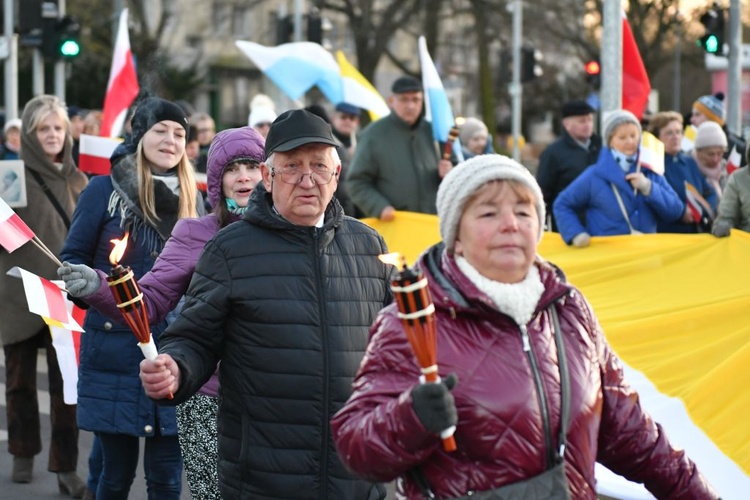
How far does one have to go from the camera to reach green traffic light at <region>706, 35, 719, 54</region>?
19.8m

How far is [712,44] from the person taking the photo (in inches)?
780

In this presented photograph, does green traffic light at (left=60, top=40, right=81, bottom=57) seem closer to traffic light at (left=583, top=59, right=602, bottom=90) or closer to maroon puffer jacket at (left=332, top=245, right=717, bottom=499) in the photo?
traffic light at (left=583, top=59, right=602, bottom=90)

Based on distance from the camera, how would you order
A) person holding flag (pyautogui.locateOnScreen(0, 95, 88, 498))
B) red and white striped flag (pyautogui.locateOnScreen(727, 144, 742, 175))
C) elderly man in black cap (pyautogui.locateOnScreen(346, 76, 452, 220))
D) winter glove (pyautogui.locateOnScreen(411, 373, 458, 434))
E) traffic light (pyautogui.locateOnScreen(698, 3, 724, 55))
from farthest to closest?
traffic light (pyautogui.locateOnScreen(698, 3, 724, 55)), red and white striped flag (pyautogui.locateOnScreen(727, 144, 742, 175)), elderly man in black cap (pyautogui.locateOnScreen(346, 76, 452, 220)), person holding flag (pyautogui.locateOnScreen(0, 95, 88, 498)), winter glove (pyautogui.locateOnScreen(411, 373, 458, 434))

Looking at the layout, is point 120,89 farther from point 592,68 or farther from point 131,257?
point 592,68

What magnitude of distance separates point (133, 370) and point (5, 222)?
5.39 ft

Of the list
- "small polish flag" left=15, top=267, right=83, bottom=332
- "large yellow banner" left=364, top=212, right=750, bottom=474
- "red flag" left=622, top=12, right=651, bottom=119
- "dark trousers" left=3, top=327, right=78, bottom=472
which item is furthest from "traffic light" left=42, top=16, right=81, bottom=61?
"small polish flag" left=15, top=267, right=83, bottom=332

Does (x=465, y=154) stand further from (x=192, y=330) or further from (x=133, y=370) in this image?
(x=192, y=330)

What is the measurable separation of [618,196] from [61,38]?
31.4 ft

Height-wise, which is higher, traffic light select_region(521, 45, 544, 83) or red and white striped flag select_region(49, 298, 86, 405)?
traffic light select_region(521, 45, 544, 83)

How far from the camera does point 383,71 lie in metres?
73.4

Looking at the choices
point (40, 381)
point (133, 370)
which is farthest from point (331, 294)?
point (40, 381)

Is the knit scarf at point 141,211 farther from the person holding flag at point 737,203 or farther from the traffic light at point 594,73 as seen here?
the traffic light at point 594,73

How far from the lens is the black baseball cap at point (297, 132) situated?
14.4ft

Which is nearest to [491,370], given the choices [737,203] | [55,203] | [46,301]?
[46,301]
